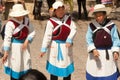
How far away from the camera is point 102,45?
17.2ft

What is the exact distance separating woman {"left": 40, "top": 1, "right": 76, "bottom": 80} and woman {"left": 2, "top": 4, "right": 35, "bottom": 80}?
0.91 ft

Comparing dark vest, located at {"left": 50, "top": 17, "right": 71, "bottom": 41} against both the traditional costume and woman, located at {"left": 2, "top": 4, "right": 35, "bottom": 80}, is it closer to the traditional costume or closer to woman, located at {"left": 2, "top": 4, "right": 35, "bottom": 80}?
the traditional costume

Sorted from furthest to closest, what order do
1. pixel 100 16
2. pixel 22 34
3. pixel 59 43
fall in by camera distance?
pixel 59 43 < pixel 22 34 < pixel 100 16

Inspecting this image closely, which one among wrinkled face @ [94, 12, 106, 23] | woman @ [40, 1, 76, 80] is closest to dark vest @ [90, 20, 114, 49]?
wrinkled face @ [94, 12, 106, 23]

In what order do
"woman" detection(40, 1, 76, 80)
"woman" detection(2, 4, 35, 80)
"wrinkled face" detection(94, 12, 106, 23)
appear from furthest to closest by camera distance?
"woman" detection(40, 1, 76, 80), "woman" detection(2, 4, 35, 80), "wrinkled face" detection(94, 12, 106, 23)

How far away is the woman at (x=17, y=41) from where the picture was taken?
545 centimetres

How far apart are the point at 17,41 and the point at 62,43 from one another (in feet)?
2.13

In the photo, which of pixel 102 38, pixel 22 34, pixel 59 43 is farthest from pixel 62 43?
pixel 102 38

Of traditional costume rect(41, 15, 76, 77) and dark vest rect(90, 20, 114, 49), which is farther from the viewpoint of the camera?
traditional costume rect(41, 15, 76, 77)

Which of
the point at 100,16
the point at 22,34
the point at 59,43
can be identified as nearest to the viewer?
the point at 100,16

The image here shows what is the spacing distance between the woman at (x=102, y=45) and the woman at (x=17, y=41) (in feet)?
2.96

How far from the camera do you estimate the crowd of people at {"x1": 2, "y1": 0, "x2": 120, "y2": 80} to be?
17.1 feet

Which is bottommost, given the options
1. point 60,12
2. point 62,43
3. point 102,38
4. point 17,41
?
point 62,43

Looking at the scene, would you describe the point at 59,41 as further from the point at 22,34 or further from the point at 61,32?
the point at 22,34
